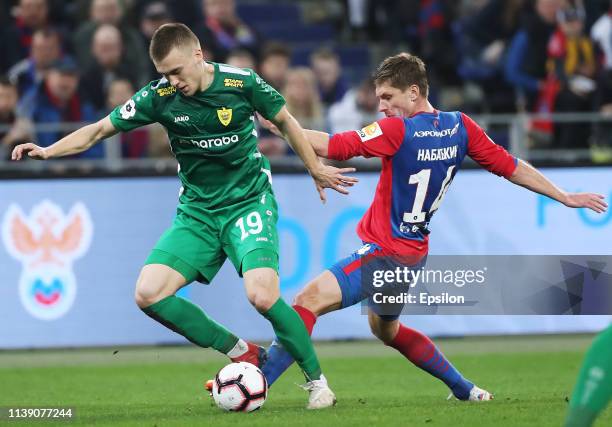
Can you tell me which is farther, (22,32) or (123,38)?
(22,32)

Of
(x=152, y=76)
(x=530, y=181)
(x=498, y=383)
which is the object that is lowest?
(x=498, y=383)

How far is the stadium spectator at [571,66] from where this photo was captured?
15414mm

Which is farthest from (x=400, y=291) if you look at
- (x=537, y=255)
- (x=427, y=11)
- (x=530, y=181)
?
(x=427, y=11)

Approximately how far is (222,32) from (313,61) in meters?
1.24

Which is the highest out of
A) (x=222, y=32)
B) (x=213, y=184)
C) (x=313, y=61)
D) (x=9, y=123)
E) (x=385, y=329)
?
(x=222, y=32)

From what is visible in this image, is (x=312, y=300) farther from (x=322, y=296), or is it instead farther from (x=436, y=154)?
(x=436, y=154)

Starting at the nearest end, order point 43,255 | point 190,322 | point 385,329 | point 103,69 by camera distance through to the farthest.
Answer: point 190,322 < point 385,329 < point 43,255 < point 103,69

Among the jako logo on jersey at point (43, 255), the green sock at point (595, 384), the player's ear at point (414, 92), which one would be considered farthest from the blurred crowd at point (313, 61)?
the green sock at point (595, 384)

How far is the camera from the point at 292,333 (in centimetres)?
790

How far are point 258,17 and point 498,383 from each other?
10.3 metres

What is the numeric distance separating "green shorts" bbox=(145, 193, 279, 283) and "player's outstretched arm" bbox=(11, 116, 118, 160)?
75 cm

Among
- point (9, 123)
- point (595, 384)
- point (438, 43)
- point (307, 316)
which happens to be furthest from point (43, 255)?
point (595, 384)

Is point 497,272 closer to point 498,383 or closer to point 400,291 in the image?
point 498,383

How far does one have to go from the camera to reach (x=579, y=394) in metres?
5.76
